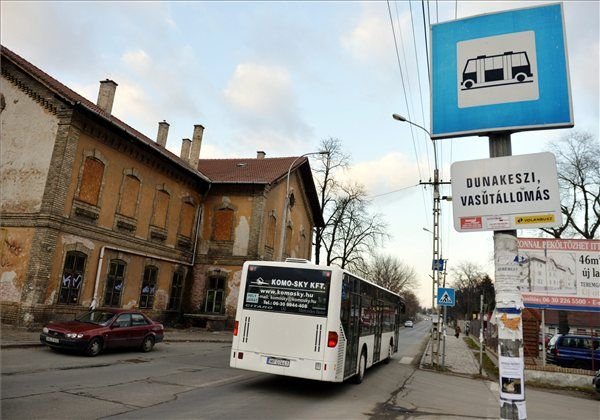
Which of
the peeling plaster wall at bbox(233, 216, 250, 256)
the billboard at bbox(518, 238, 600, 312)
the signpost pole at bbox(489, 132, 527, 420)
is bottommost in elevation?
the signpost pole at bbox(489, 132, 527, 420)

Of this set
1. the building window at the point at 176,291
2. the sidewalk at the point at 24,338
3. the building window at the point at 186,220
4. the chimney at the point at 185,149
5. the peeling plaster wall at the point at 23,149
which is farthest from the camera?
the chimney at the point at 185,149

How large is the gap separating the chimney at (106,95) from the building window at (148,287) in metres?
9.31

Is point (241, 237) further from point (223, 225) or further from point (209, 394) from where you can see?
point (209, 394)

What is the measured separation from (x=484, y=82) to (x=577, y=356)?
21580mm

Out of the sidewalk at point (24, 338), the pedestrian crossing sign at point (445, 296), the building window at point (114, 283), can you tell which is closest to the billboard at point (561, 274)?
the pedestrian crossing sign at point (445, 296)

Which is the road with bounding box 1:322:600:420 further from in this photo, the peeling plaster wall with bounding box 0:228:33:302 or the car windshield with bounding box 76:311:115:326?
the peeling plaster wall with bounding box 0:228:33:302

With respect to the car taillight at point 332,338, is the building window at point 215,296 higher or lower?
higher

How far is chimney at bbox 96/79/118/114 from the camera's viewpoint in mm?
24766

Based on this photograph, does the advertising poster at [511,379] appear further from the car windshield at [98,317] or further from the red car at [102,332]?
the car windshield at [98,317]

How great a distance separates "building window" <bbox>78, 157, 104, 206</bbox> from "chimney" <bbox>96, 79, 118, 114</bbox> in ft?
17.2

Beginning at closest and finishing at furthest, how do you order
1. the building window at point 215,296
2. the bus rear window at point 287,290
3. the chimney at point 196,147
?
the bus rear window at point 287,290, the building window at point 215,296, the chimney at point 196,147

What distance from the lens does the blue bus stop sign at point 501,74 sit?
450 cm

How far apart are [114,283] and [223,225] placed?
30.1 ft

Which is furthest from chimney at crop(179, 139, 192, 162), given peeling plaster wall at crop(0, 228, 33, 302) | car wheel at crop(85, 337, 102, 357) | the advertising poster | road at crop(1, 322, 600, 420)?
the advertising poster
